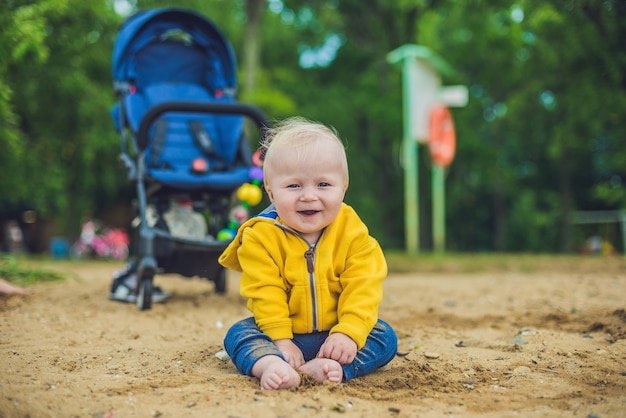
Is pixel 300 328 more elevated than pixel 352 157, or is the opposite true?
pixel 352 157

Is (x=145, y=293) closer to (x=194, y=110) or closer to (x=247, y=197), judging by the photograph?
(x=247, y=197)

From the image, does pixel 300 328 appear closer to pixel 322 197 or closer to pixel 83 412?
pixel 322 197

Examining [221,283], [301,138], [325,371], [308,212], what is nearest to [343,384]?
[325,371]

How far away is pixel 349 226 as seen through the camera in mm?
2652

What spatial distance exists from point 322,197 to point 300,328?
1.83 ft

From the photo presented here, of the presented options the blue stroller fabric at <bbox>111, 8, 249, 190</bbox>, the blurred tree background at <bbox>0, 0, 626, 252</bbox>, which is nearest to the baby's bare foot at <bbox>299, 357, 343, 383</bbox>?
the blue stroller fabric at <bbox>111, 8, 249, 190</bbox>

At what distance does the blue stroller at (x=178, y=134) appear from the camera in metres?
4.16

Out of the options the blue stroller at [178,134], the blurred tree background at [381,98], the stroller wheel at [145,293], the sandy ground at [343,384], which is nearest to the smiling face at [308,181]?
the sandy ground at [343,384]

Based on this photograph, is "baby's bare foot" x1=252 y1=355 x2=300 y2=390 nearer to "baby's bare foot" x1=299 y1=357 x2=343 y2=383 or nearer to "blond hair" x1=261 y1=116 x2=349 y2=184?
"baby's bare foot" x1=299 y1=357 x2=343 y2=383

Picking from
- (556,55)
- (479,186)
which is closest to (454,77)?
(556,55)

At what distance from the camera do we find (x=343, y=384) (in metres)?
2.46

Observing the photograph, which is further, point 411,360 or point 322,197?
point 411,360

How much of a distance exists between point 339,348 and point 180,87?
3.34m

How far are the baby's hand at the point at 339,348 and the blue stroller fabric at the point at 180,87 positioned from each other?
6.98 feet
